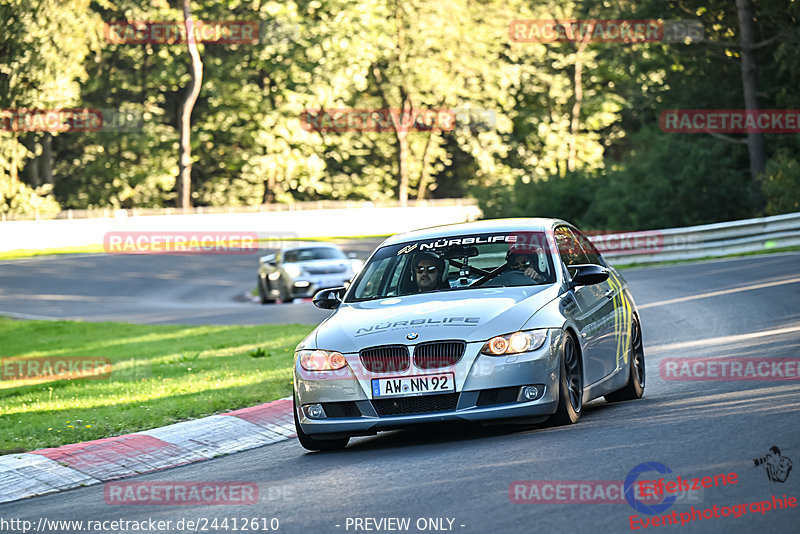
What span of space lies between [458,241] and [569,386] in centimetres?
168

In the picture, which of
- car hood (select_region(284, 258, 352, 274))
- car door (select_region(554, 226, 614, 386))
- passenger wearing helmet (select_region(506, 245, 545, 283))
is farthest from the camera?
car hood (select_region(284, 258, 352, 274))

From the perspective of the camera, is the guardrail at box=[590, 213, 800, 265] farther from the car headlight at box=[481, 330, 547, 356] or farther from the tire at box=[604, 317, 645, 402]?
the car headlight at box=[481, 330, 547, 356]

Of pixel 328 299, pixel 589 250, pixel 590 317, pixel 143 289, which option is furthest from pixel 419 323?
pixel 143 289

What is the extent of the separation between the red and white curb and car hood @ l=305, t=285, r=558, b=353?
1548 mm

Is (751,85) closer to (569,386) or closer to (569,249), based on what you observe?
(569,249)

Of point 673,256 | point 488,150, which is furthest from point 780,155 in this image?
point 488,150

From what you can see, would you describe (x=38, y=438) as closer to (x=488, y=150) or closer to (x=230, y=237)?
(x=230, y=237)

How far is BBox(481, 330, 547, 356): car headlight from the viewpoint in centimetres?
828

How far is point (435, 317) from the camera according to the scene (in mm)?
8555

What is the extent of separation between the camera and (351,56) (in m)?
66.6

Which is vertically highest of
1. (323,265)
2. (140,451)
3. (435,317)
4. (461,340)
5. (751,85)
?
(751,85)

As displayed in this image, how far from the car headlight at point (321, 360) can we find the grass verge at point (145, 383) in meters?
2.25

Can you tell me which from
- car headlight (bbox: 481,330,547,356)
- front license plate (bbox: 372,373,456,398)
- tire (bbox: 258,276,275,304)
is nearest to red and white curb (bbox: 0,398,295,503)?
front license plate (bbox: 372,373,456,398)

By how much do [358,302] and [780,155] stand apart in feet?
88.9
